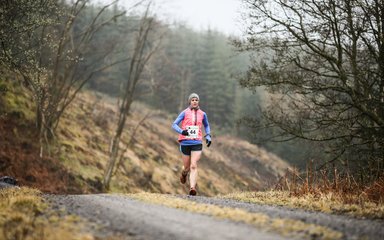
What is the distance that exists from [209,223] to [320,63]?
7860 millimetres

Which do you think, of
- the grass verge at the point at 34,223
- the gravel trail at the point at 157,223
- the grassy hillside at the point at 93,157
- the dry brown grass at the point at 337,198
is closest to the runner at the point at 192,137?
the dry brown grass at the point at 337,198

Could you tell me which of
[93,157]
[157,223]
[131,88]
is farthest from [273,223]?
[93,157]

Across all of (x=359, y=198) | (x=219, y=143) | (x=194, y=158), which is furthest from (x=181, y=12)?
(x=219, y=143)

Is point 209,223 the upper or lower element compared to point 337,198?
upper

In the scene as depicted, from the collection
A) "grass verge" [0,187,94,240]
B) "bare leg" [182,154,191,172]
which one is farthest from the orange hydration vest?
"grass verge" [0,187,94,240]

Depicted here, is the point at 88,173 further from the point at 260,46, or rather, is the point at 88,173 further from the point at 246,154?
the point at 246,154

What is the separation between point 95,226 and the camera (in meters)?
4.55

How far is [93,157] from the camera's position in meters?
21.1

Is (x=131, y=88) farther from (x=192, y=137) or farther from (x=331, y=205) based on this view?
(x=331, y=205)

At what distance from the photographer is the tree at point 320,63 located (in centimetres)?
998

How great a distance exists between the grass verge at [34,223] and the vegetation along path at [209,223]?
26 centimetres

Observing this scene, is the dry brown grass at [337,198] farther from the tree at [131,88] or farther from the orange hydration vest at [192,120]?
the tree at [131,88]

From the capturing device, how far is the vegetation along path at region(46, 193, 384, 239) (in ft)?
13.9

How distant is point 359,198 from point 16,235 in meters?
5.54
